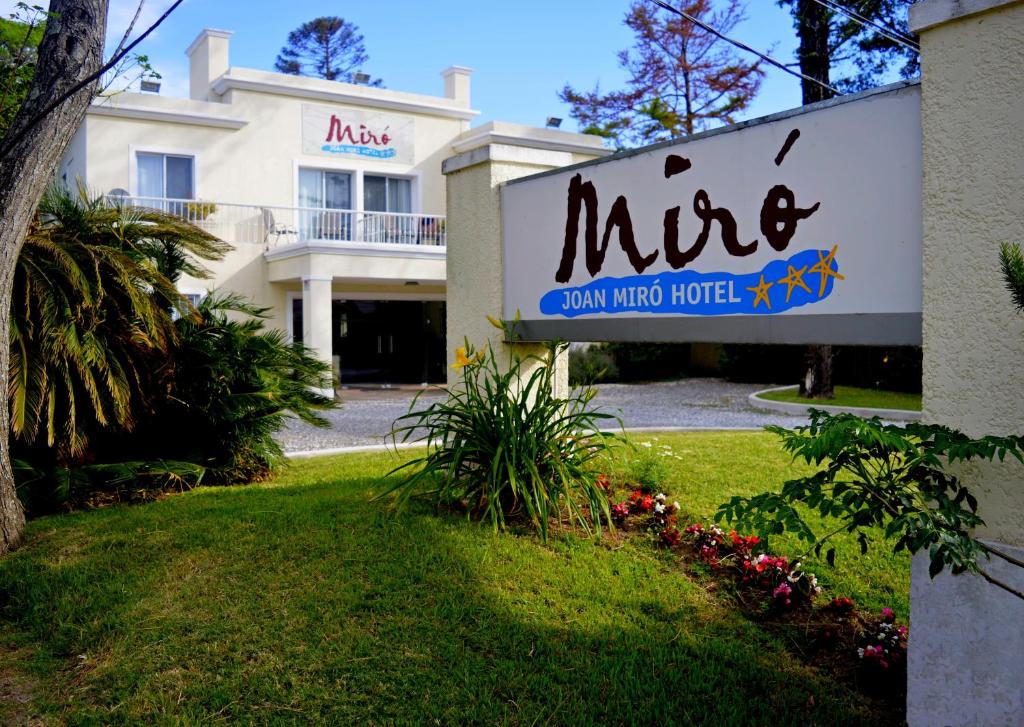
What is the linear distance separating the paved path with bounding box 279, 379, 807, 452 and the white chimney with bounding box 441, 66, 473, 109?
319 inches

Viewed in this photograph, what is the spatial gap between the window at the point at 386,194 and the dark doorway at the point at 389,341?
245 cm

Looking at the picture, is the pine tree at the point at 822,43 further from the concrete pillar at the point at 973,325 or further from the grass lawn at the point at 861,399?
the concrete pillar at the point at 973,325

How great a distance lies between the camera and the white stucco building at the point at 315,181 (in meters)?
19.0

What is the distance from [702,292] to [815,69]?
1364 centimetres

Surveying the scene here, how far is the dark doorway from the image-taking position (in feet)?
76.8

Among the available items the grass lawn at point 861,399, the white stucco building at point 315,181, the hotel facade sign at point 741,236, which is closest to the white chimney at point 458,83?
the white stucco building at point 315,181

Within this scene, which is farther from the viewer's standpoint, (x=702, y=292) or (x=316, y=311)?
(x=316, y=311)

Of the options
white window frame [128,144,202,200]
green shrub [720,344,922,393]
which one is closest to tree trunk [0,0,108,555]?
green shrub [720,344,922,393]

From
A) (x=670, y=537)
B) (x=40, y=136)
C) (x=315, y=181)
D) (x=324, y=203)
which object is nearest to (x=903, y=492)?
(x=670, y=537)

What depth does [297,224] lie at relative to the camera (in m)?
21.2

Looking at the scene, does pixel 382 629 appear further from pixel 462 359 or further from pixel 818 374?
pixel 818 374

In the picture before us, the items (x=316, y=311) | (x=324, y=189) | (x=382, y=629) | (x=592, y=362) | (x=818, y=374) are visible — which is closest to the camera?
(x=382, y=629)

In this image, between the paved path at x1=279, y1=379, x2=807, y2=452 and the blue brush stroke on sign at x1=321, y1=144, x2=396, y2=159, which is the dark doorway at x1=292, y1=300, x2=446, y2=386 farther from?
the blue brush stroke on sign at x1=321, y1=144, x2=396, y2=159

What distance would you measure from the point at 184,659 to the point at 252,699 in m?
0.49
